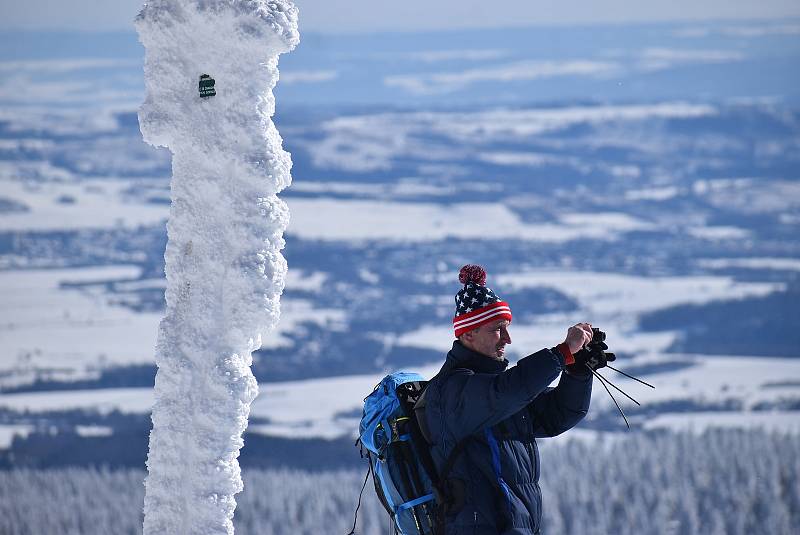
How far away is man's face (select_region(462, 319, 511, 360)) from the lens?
5867mm

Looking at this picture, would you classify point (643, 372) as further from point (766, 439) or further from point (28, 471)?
point (28, 471)

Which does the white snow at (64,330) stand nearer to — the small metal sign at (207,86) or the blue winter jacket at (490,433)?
the small metal sign at (207,86)

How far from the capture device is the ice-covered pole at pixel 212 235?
6.08 metres

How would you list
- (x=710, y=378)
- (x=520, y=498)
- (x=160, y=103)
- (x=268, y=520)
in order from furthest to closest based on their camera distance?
(x=710, y=378) → (x=268, y=520) → (x=160, y=103) → (x=520, y=498)

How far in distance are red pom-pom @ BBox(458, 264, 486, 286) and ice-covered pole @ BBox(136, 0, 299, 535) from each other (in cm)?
82

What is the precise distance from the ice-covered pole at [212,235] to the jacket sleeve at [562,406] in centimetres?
127

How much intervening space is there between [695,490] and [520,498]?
5800 cm

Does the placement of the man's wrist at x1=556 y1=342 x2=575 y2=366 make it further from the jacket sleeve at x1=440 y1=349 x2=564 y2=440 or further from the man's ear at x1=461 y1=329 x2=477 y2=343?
the man's ear at x1=461 y1=329 x2=477 y2=343

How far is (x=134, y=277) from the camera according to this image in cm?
18738

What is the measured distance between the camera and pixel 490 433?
5867 millimetres

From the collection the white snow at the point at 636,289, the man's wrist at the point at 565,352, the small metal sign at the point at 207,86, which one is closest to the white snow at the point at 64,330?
the white snow at the point at 636,289

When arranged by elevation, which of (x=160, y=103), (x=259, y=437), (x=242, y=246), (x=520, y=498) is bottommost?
(x=259, y=437)

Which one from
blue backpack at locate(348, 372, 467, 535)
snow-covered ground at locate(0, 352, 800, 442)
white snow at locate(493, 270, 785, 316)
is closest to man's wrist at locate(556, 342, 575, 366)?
blue backpack at locate(348, 372, 467, 535)

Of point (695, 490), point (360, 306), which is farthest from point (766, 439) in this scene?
point (360, 306)
